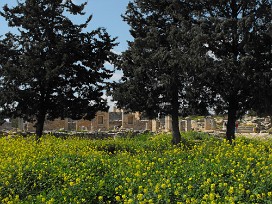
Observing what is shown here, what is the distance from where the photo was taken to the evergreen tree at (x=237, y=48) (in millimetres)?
14016

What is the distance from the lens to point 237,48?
1488 cm

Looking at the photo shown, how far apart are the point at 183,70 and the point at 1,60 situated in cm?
825

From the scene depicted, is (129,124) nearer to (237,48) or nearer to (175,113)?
(175,113)

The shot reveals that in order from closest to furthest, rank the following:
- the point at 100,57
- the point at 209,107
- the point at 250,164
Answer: the point at 250,164
the point at 209,107
the point at 100,57

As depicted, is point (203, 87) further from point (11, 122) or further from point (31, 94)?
point (11, 122)

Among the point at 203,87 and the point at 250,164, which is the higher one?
the point at 203,87

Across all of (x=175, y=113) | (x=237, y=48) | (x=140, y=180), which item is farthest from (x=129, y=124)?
(x=140, y=180)

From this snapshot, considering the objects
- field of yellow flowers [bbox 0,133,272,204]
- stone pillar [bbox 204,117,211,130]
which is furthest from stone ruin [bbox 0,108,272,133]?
field of yellow flowers [bbox 0,133,272,204]

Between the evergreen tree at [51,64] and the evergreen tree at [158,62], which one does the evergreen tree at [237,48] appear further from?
the evergreen tree at [51,64]

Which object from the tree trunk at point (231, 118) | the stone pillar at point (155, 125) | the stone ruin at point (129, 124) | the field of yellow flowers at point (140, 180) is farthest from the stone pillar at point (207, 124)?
the field of yellow flowers at point (140, 180)

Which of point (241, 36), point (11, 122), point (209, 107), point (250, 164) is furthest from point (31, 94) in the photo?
point (11, 122)

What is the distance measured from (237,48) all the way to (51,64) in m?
7.57

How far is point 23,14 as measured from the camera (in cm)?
1838

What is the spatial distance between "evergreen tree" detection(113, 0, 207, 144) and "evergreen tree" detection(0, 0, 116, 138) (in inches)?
A: 62.0
